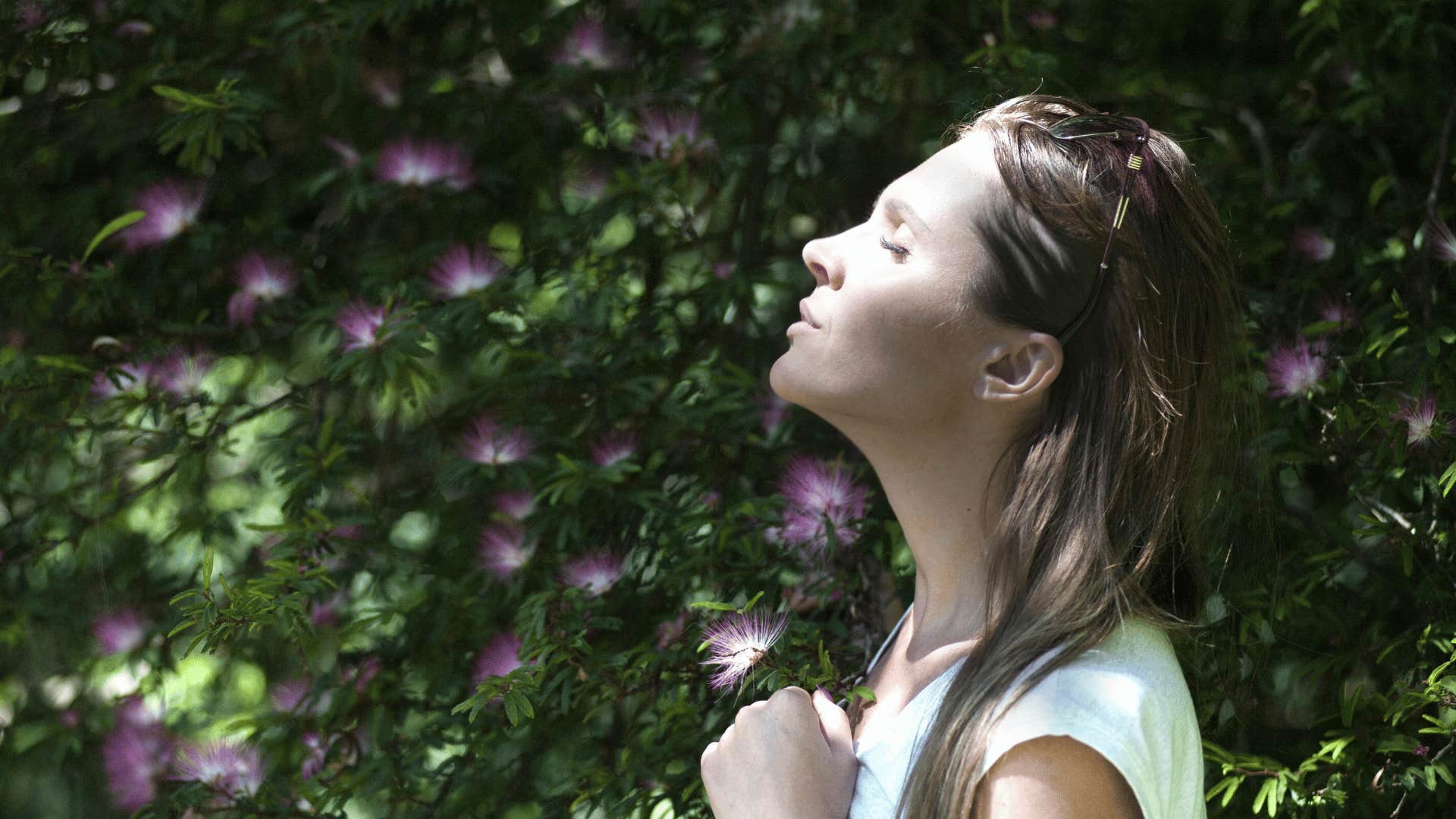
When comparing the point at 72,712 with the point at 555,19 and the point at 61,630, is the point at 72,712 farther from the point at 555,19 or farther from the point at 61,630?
the point at 555,19

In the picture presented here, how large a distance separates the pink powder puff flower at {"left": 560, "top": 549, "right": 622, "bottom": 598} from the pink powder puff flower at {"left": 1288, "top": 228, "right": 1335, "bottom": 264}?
38.9 inches

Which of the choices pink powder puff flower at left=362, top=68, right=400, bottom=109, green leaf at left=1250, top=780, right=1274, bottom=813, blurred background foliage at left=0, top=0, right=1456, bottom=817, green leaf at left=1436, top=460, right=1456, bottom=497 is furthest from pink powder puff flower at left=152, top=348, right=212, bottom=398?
green leaf at left=1436, top=460, right=1456, bottom=497

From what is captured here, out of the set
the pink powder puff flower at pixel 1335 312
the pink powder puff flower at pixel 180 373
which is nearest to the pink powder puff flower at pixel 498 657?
the pink powder puff flower at pixel 180 373

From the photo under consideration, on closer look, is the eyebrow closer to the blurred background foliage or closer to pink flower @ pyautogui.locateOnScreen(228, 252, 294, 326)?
the blurred background foliage

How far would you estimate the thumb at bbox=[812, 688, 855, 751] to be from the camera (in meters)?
1.12

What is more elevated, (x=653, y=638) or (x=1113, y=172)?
(x=1113, y=172)

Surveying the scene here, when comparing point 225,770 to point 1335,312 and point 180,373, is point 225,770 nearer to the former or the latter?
point 180,373

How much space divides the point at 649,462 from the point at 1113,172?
30.6 inches

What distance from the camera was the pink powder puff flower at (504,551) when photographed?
1758 millimetres

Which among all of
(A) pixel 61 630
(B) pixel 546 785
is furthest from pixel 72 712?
(B) pixel 546 785

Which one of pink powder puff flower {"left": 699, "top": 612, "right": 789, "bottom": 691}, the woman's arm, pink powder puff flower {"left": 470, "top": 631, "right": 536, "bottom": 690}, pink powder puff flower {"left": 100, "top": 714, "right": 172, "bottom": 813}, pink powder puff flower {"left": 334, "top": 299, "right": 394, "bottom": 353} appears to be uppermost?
the woman's arm

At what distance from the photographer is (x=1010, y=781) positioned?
0.94 m

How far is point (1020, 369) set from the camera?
1126 mm

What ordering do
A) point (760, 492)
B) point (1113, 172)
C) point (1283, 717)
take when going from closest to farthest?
point (1113, 172) → point (1283, 717) → point (760, 492)
